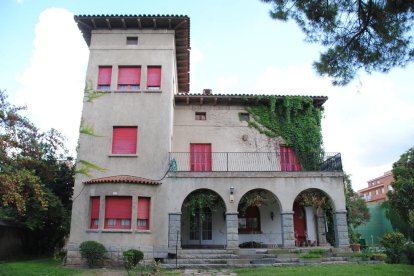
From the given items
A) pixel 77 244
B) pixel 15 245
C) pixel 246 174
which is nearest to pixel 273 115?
pixel 246 174

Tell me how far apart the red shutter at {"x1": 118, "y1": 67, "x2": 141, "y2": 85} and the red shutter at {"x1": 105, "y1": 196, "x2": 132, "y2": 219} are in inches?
232

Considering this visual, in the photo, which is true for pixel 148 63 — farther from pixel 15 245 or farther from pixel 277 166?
pixel 15 245

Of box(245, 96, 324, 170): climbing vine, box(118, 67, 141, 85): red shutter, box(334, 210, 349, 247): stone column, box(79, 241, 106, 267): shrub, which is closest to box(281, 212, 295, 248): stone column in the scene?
box(334, 210, 349, 247): stone column

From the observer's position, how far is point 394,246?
48.4 ft

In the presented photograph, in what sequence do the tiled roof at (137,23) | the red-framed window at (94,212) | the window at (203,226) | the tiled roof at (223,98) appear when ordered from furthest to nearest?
the tiled roof at (223,98) < the window at (203,226) < the tiled roof at (137,23) < the red-framed window at (94,212)

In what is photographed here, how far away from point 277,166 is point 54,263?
12.0 meters

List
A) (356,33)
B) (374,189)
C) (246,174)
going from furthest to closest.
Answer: (374,189)
(246,174)
(356,33)

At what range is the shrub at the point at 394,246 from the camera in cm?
1470

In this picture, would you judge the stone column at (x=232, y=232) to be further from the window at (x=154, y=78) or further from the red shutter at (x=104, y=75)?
the red shutter at (x=104, y=75)

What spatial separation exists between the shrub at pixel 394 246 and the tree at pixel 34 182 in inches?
576

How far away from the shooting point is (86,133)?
1691 cm

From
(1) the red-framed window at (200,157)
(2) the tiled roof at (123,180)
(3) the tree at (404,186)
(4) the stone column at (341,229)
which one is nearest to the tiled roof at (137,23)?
(1) the red-framed window at (200,157)

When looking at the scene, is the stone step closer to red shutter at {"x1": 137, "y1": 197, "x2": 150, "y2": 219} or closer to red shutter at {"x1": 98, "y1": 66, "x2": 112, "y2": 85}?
red shutter at {"x1": 137, "y1": 197, "x2": 150, "y2": 219}

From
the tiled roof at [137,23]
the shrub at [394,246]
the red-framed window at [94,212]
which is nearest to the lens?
the shrub at [394,246]
